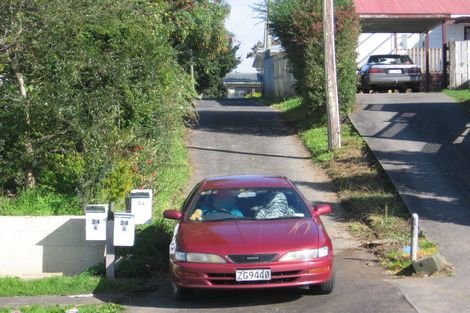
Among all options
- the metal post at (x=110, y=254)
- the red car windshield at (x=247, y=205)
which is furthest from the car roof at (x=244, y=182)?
the metal post at (x=110, y=254)

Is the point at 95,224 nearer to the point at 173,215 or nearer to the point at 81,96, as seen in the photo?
the point at 173,215

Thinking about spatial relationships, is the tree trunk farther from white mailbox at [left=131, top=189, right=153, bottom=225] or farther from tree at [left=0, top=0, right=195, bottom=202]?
white mailbox at [left=131, top=189, right=153, bottom=225]

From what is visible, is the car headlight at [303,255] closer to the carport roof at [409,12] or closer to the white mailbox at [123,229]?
the white mailbox at [123,229]

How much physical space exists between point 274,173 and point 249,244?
812 centimetres

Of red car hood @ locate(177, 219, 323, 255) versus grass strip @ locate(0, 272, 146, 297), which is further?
grass strip @ locate(0, 272, 146, 297)

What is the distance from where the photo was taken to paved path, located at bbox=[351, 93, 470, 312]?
8461 mm

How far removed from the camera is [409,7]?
83.8 ft

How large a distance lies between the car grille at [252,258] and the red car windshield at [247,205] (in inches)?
42.3

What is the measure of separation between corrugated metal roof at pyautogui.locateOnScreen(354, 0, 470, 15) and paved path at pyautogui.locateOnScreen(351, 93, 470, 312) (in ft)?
11.3

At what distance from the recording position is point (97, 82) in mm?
12812

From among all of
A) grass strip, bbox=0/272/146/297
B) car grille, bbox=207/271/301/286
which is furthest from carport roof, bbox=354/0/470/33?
car grille, bbox=207/271/301/286

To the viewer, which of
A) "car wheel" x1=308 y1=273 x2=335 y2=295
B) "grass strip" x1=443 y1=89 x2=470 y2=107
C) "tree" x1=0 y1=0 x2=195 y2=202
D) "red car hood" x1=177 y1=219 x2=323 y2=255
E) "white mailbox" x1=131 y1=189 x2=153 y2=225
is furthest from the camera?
"grass strip" x1=443 y1=89 x2=470 y2=107

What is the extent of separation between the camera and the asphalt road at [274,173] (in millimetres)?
7914

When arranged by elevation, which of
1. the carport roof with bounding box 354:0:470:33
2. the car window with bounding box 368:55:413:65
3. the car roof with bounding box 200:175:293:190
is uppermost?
the carport roof with bounding box 354:0:470:33
